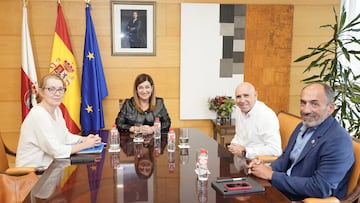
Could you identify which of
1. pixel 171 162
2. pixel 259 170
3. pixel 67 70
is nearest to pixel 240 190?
pixel 259 170

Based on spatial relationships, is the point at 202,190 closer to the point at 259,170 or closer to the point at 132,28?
the point at 259,170

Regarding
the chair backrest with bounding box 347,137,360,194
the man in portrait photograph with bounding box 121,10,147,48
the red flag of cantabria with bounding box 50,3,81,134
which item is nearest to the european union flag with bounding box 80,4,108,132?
the red flag of cantabria with bounding box 50,3,81,134

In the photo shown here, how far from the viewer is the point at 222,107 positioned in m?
3.90

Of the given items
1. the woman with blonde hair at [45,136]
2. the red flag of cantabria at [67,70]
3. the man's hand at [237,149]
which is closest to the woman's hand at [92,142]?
the woman with blonde hair at [45,136]

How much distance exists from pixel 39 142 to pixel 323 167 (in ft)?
5.90

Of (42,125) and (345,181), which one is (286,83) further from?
(42,125)

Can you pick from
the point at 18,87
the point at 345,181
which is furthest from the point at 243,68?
the point at 18,87

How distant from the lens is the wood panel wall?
3740 millimetres

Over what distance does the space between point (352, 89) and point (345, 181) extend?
1571 mm

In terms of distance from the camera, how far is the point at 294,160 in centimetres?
205

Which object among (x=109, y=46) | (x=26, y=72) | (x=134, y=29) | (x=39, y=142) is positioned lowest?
(x=39, y=142)

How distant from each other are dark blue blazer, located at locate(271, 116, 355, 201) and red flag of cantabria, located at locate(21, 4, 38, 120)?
2.91 meters

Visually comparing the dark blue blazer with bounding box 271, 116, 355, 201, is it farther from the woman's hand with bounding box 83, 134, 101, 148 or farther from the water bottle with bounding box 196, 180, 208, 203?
the woman's hand with bounding box 83, 134, 101, 148

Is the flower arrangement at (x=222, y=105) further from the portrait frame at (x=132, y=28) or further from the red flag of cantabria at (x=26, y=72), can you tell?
the red flag of cantabria at (x=26, y=72)
